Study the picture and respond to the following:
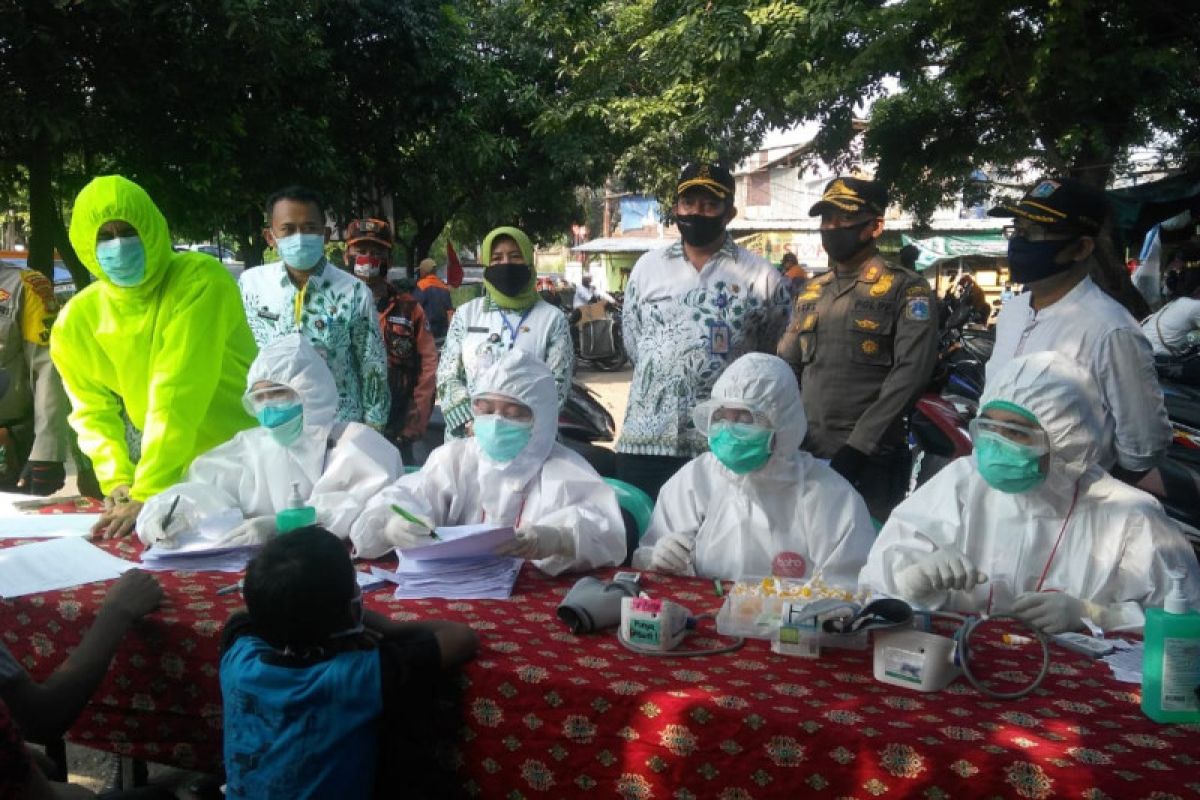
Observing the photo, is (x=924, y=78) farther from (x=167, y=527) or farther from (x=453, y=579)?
(x=167, y=527)

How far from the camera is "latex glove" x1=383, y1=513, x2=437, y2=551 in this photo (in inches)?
114

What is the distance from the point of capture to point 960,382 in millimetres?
6453

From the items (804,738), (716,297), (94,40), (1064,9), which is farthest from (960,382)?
(94,40)

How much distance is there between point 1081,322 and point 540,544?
196 cm

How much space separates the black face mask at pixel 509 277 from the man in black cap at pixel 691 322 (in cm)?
60

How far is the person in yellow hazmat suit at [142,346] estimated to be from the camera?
3555 millimetres

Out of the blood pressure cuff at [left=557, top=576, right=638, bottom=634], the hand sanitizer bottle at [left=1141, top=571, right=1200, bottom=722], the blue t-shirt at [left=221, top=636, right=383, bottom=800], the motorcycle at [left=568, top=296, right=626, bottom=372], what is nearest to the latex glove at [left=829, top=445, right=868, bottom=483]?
the blood pressure cuff at [left=557, top=576, right=638, bottom=634]

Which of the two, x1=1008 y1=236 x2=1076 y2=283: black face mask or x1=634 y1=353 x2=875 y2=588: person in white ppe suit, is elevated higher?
x1=1008 y1=236 x2=1076 y2=283: black face mask

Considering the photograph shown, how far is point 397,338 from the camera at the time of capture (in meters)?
5.05

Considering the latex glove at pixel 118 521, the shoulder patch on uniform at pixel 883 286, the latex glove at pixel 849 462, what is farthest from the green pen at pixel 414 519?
the shoulder patch on uniform at pixel 883 286

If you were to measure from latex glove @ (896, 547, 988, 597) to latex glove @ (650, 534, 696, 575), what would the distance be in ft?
2.16

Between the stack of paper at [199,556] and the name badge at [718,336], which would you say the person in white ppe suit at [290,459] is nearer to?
the stack of paper at [199,556]

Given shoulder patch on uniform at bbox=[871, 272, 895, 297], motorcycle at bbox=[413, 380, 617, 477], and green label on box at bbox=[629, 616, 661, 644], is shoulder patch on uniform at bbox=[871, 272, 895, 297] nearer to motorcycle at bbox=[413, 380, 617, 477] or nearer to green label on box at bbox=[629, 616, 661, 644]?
motorcycle at bbox=[413, 380, 617, 477]

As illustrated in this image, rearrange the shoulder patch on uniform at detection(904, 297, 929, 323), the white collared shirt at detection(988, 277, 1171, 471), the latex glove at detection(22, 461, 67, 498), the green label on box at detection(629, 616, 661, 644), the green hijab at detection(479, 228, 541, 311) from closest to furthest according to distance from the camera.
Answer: the green label on box at detection(629, 616, 661, 644), the white collared shirt at detection(988, 277, 1171, 471), the shoulder patch on uniform at detection(904, 297, 929, 323), the green hijab at detection(479, 228, 541, 311), the latex glove at detection(22, 461, 67, 498)
